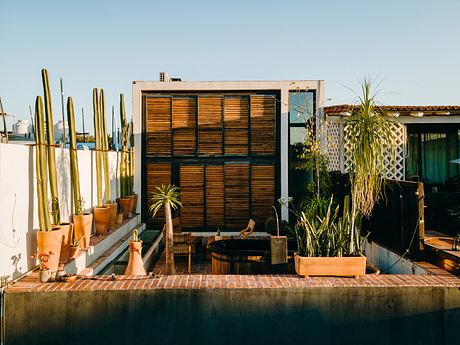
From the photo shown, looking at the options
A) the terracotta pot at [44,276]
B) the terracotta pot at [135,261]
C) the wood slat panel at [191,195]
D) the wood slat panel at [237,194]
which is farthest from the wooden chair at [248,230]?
the terracotta pot at [44,276]

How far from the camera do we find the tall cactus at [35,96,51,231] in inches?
276

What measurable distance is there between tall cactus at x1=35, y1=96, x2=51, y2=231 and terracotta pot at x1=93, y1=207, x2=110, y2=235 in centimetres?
321

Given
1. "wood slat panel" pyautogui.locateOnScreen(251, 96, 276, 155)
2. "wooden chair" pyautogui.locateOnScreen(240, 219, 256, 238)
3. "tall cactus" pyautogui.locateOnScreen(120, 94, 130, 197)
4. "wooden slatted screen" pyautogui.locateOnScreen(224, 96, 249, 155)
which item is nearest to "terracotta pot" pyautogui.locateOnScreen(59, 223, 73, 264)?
"wooden chair" pyautogui.locateOnScreen(240, 219, 256, 238)

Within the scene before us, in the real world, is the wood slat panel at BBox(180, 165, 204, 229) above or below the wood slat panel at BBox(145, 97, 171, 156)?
below

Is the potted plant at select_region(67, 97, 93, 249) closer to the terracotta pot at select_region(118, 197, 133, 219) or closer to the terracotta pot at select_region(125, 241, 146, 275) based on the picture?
the terracotta pot at select_region(125, 241, 146, 275)

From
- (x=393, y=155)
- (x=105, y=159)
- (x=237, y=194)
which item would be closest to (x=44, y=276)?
(x=105, y=159)

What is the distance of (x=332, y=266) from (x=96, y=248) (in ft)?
16.5

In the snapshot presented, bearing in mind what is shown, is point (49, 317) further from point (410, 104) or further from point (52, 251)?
point (410, 104)

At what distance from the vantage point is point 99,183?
10930 mm

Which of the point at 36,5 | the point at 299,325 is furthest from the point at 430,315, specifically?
the point at 36,5

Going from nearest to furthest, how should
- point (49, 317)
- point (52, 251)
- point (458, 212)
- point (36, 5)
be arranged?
point (49, 317), point (52, 251), point (458, 212), point (36, 5)

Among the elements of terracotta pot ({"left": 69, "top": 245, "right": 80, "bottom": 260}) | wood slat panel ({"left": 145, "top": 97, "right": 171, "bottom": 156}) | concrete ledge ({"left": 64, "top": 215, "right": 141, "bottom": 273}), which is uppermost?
wood slat panel ({"left": 145, "top": 97, "right": 171, "bottom": 156})

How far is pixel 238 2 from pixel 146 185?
20.6 feet

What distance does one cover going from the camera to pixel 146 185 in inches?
539
